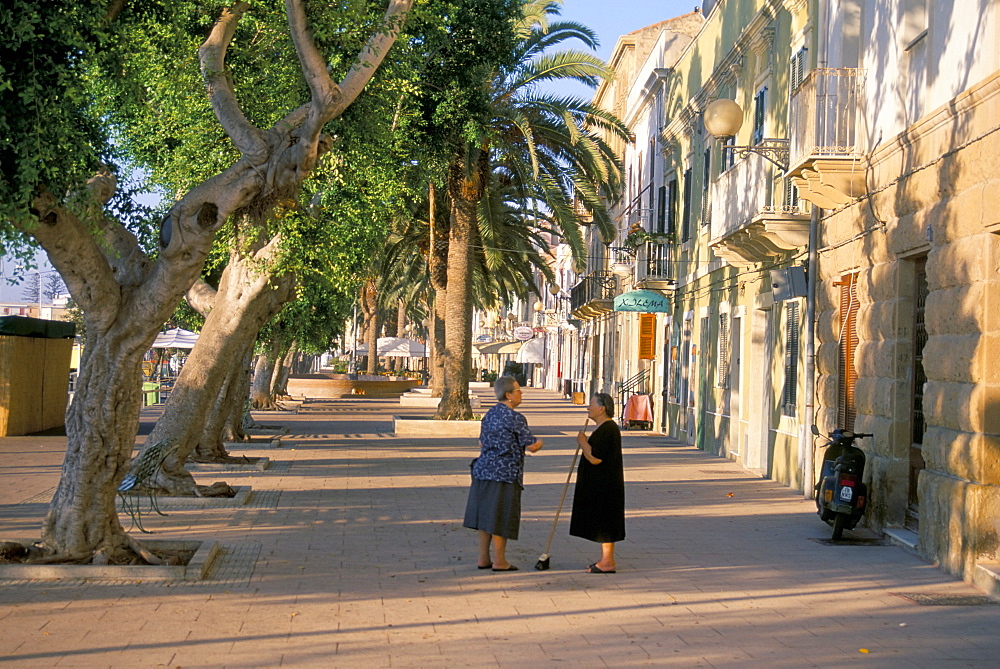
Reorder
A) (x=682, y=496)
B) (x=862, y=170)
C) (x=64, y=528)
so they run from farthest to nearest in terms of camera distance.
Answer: (x=682, y=496), (x=862, y=170), (x=64, y=528)

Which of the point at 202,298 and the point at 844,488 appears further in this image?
the point at 202,298

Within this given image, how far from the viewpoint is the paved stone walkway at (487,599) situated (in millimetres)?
7191

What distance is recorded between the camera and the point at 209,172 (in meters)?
15.0

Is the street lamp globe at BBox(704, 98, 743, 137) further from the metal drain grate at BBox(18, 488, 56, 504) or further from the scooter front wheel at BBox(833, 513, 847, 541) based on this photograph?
the metal drain grate at BBox(18, 488, 56, 504)

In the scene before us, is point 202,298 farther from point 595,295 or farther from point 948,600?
point 595,295

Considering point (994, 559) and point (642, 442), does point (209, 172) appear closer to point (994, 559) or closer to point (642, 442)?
point (994, 559)

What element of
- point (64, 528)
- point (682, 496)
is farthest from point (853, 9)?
point (64, 528)

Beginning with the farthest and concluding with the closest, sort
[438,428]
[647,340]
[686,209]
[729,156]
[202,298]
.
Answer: [647,340], [438,428], [686,209], [729,156], [202,298]

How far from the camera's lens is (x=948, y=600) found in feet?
30.1

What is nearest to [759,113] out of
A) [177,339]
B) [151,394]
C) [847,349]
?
[847,349]

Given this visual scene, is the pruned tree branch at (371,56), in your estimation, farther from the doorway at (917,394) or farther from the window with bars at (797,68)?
the window with bars at (797,68)

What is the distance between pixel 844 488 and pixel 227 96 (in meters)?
6.96

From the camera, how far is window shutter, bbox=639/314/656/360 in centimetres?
3272

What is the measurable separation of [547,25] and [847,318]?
15851 mm
